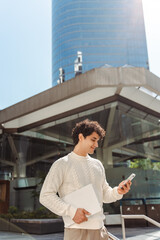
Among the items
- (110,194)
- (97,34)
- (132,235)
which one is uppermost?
(97,34)

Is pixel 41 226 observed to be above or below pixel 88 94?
below

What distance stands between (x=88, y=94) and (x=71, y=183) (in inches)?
346

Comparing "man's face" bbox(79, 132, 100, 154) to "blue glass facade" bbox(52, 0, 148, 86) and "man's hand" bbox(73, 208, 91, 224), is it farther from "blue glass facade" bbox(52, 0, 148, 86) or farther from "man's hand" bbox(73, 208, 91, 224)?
"blue glass facade" bbox(52, 0, 148, 86)

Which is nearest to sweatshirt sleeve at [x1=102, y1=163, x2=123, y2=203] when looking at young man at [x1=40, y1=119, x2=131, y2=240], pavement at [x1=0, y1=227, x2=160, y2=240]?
young man at [x1=40, y1=119, x2=131, y2=240]

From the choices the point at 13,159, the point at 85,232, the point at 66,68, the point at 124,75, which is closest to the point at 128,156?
the point at 124,75

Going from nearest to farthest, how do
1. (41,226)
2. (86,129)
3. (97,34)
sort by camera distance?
(86,129)
(41,226)
(97,34)

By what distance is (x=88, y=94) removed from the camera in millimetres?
10344

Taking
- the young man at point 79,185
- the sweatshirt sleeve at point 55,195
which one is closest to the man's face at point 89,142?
the young man at point 79,185

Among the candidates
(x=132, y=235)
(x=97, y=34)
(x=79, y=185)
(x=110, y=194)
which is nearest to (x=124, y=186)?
(x=110, y=194)

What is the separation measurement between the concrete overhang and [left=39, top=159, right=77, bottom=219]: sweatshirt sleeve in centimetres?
754

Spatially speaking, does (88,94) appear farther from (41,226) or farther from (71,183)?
(71,183)

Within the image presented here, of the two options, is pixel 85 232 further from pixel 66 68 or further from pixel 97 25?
pixel 97 25

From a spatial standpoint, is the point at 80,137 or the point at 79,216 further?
the point at 80,137

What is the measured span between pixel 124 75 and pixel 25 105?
4.95m
